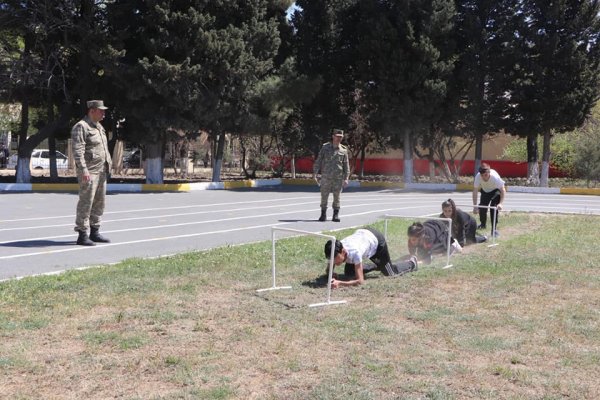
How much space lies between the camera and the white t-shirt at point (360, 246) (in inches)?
277

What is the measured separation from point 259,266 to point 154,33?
58.6 feet

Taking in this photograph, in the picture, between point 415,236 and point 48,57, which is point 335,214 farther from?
point 48,57

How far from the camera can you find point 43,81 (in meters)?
23.2

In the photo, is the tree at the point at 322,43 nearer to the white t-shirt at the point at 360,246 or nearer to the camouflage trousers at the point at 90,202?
the camouflage trousers at the point at 90,202

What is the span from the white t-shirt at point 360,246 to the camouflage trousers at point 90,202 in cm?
404

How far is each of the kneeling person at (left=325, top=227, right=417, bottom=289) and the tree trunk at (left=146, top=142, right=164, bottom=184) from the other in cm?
1945

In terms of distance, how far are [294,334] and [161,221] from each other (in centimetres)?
861

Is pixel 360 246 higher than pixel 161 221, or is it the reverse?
pixel 360 246

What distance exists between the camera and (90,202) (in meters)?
9.15

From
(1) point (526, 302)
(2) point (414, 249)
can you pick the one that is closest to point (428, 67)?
(2) point (414, 249)

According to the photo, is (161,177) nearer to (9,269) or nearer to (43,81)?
(43,81)

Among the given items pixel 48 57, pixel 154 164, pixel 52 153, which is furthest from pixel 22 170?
pixel 154 164

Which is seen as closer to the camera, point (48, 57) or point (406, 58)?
point (48, 57)

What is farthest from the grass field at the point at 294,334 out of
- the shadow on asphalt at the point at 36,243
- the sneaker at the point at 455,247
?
the shadow on asphalt at the point at 36,243
